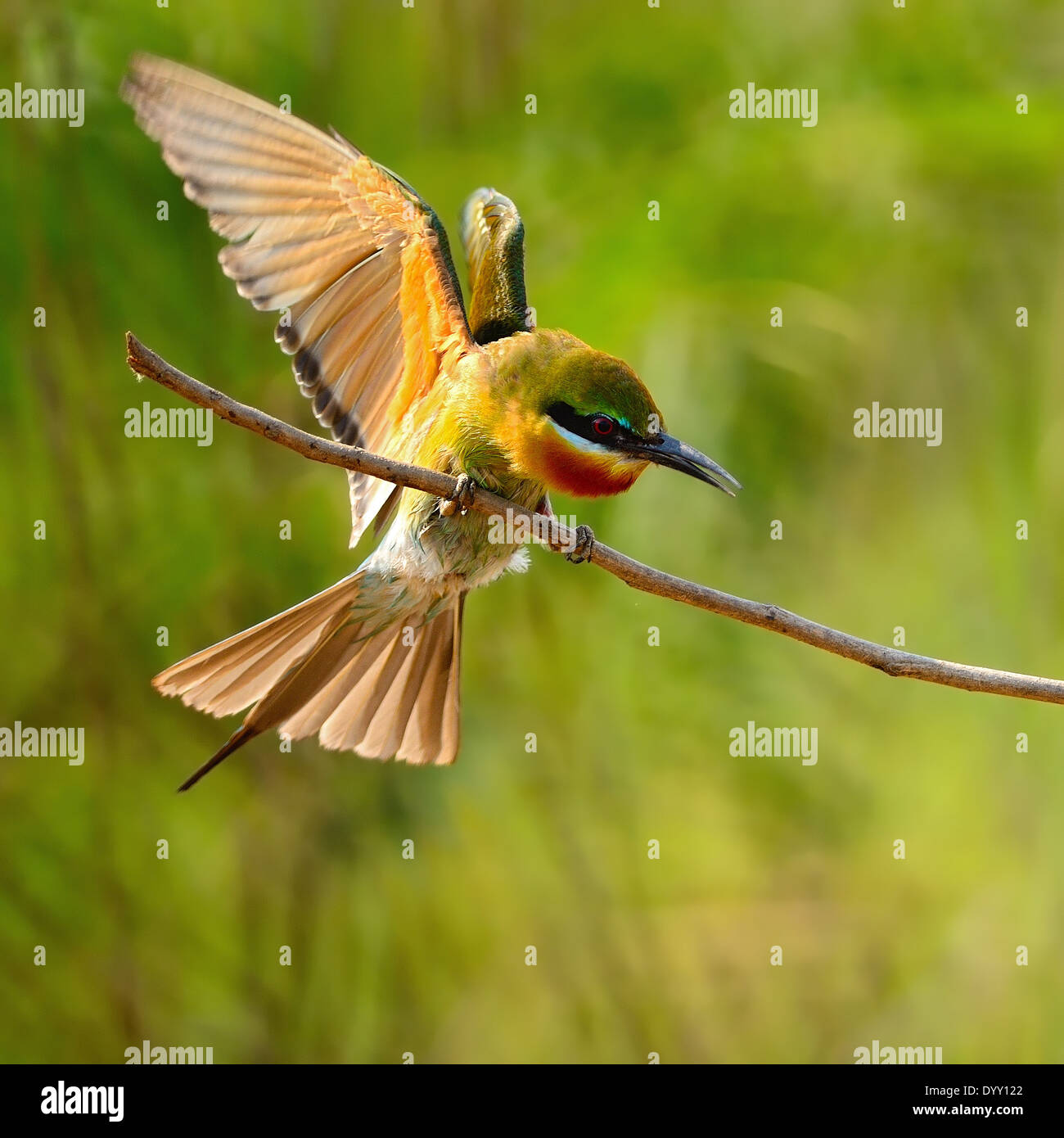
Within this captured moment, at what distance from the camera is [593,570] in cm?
345

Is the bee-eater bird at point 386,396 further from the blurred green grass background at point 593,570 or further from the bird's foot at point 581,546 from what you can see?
the blurred green grass background at point 593,570

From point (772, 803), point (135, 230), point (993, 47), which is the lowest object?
point (772, 803)

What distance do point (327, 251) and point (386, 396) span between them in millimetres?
351

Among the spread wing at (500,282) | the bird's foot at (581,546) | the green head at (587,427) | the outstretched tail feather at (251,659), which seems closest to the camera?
the bird's foot at (581,546)

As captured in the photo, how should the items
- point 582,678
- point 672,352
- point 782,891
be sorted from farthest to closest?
1. point 782,891
2. point 582,678
3. point 672,352

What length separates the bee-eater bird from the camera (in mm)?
2311

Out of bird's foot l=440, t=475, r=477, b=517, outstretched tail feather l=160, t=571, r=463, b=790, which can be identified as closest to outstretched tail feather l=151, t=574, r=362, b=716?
outstretched tail feather l=160, t=571, r=463, b=790

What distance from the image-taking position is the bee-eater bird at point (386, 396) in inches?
91.0

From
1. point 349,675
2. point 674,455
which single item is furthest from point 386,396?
point 674,455

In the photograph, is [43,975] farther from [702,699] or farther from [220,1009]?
[702,699]

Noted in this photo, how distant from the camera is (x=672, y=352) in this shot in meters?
3.26

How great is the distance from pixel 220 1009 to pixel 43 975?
480 millimetres

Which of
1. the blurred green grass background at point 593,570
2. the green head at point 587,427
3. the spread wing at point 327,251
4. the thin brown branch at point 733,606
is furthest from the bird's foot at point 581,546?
the blurred green grass background at point 593,570

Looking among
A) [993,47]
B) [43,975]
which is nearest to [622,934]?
[43,975]
